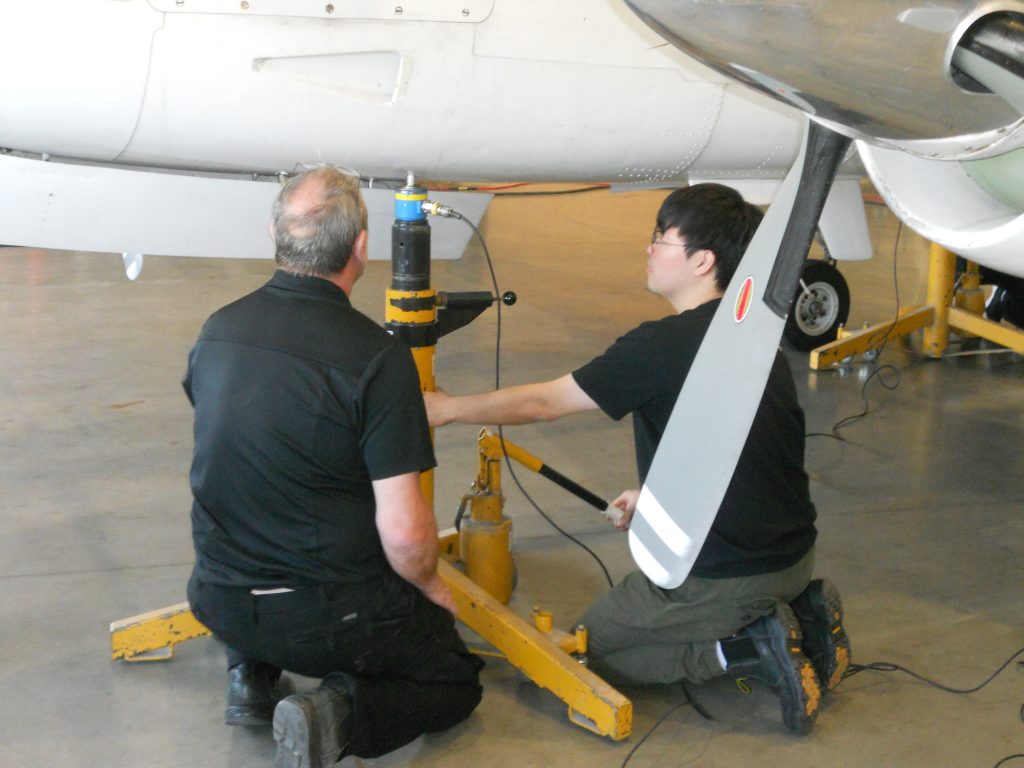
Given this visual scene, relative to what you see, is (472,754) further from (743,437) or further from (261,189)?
(261,189)

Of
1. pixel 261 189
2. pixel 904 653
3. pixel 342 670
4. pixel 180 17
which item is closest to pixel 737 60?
pixel 342 670

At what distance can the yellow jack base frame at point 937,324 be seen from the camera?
19.6 feet

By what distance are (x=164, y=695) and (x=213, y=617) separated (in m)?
0.48

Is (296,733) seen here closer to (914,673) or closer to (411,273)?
(411,273)

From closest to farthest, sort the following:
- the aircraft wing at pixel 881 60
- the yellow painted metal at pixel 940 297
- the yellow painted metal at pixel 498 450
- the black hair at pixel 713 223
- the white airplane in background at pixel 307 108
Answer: the aircraft wing at pixel 881 60
the black hair at pixel 713 223
the yellow painted metal at pixel 498 450
the white airplane in background at pixel 307 108
the yellow painted metal at pixel 940 297

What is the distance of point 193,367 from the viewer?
2.68m

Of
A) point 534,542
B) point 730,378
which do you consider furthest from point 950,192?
point 534,542

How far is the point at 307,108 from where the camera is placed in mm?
4516

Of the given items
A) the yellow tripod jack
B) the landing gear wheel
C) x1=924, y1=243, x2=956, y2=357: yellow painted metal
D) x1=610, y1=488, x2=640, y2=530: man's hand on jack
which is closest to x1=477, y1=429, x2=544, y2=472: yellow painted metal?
the yellow tripod jack

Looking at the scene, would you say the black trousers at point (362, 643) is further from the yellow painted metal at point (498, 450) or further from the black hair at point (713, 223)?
the black hair at point (713, 223)

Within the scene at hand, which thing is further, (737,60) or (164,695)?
(164,695)

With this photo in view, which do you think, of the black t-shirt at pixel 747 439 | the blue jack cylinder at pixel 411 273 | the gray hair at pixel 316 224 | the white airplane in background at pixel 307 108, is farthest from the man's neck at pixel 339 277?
the white airplane in background at pixel 307 108

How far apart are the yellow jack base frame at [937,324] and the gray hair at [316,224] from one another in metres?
3.87

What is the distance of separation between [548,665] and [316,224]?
1.22 meters
